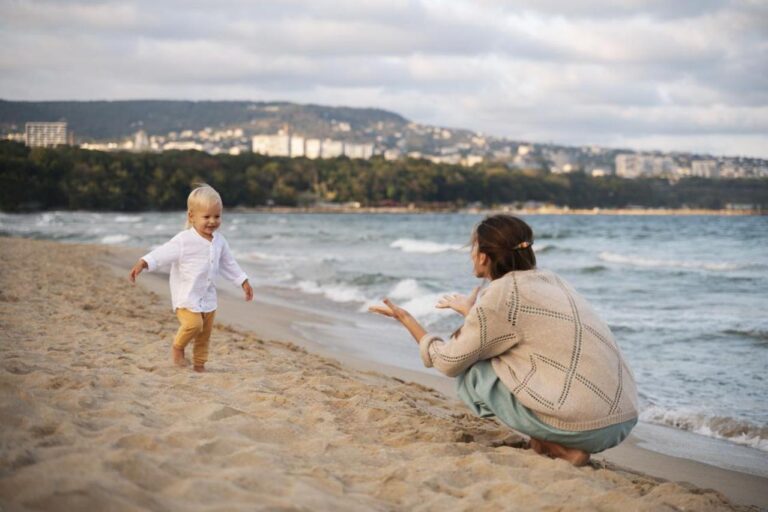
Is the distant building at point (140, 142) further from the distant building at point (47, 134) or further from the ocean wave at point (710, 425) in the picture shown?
the ocean wave at point (710, 425)

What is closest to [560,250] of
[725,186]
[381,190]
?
[725,186]

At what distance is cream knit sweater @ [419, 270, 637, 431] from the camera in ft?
11.1

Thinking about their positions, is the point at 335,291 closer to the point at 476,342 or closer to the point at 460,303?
the point at 460,303

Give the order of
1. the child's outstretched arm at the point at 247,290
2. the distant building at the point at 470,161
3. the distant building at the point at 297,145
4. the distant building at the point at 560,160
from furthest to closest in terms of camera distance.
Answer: the distant building at the point at 297,145 < the distant building at the point at 560,160 < the distant building at the point at 470,161 < the child's outstretched arm at the point at 247,290

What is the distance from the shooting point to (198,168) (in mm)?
82500

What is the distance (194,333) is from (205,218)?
0.82 m

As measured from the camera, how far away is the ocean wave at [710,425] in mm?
4875

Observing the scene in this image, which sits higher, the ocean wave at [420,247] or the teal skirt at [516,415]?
the teal skirt at [516,415]

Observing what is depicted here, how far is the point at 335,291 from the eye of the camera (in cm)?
1295

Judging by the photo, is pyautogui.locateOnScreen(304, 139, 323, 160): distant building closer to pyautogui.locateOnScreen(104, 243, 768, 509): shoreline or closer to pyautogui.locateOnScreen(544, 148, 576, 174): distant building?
pyautogui.locateOnScreen(544, 148, 576, 174): distant building

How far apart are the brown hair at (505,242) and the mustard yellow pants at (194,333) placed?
2364 mm

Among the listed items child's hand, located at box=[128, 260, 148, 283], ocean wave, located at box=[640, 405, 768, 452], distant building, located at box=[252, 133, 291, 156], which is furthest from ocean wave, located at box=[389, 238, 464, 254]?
distant building, located at box=[252, 133, 291, 156]

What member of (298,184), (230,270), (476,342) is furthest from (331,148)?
(476,342)

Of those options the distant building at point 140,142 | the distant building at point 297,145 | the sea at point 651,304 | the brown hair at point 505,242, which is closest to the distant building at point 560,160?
the distant building at point 297,145
